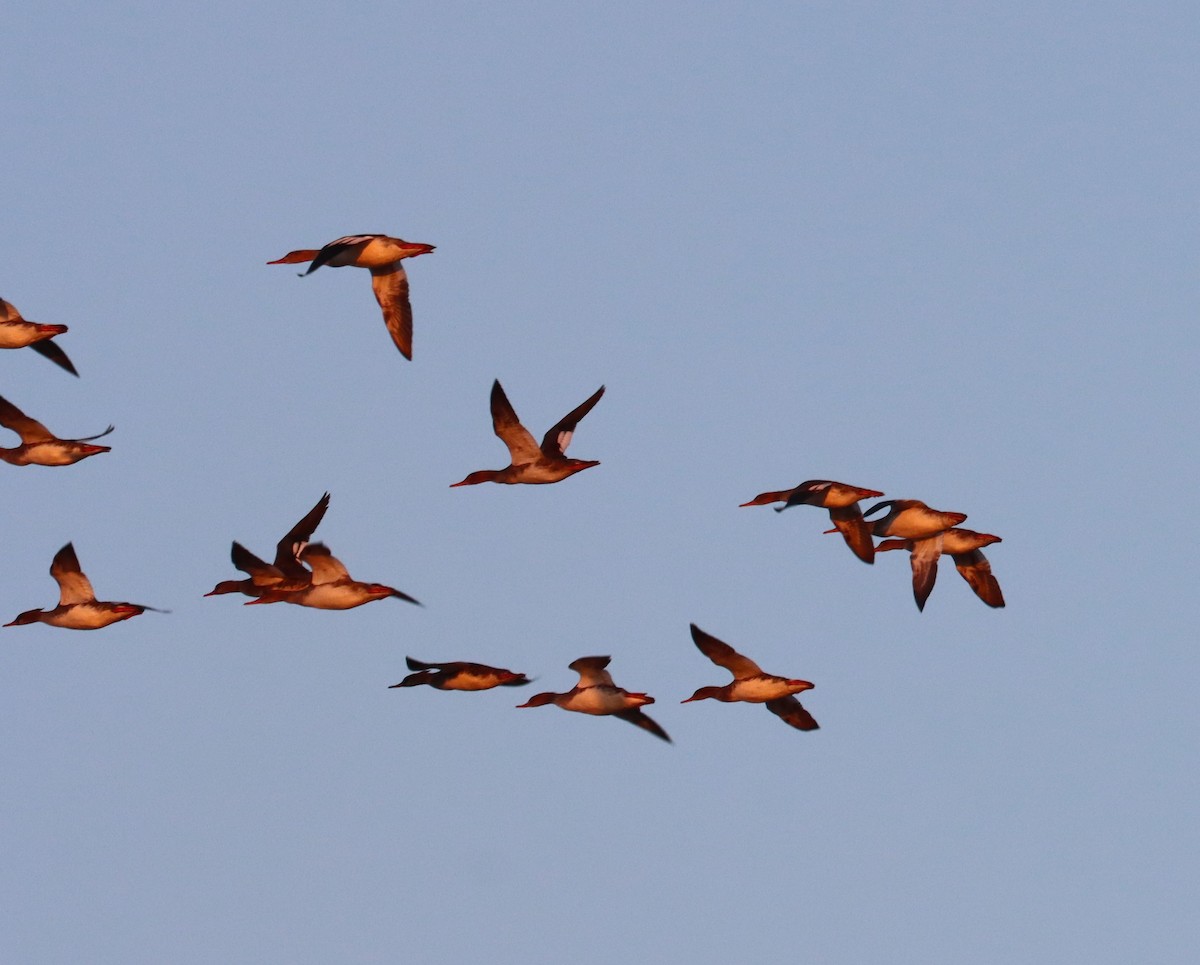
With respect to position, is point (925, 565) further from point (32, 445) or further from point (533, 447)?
point (32, 445)

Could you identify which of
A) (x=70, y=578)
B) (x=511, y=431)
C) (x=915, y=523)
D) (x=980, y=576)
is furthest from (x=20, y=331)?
(x=980, y=576)

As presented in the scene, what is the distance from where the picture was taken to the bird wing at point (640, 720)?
32.0 metres

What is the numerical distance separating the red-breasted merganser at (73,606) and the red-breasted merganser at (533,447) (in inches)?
228

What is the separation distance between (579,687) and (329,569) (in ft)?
12.4

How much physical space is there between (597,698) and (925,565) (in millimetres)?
6332

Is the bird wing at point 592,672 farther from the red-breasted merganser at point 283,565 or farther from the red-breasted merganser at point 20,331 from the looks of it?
the red-breasted merganser at point 20,331

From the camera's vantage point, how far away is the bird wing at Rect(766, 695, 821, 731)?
33.1 metres

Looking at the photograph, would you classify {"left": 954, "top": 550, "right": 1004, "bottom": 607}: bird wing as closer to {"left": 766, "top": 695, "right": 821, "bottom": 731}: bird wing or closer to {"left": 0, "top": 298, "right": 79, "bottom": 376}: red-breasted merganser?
{"left": 766, "top": 695, "right": 821, "bottom": 731}: bird wing

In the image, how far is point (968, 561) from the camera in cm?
3619

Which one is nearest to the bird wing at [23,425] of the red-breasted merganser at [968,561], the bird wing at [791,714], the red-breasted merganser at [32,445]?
the red-breasted merganser at [32,445]

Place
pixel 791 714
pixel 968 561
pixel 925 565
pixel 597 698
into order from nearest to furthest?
pixel 597 698
pixel 791 714
pixel 925 565
pixel 968 561

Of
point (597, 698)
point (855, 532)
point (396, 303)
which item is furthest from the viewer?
point (855, 532)

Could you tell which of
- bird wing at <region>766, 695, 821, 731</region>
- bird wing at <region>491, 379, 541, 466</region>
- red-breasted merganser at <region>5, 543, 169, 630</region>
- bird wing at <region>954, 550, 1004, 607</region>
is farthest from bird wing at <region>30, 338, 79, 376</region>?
bird wing at <region>954, 550, 1004, 607</region>

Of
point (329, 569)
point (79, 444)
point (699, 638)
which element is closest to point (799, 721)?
point (699, 638)
